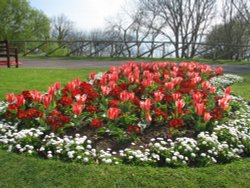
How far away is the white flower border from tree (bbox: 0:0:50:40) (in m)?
43.3

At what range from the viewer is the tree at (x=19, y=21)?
153 feet

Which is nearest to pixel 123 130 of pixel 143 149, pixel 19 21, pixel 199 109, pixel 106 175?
pixel 143 149

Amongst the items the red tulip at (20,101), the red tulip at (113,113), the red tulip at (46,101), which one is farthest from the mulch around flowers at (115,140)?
the red tulip at (20,101)

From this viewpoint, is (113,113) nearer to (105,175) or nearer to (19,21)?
(105,175)

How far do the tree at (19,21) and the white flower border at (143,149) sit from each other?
142 feet

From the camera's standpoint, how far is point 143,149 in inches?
181

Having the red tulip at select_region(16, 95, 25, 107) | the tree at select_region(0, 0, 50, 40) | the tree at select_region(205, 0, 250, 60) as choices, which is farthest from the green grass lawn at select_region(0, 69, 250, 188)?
the tree at select_region(0, 0, 50, 40)

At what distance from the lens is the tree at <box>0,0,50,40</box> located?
153ft

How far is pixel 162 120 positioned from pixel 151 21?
120 feet

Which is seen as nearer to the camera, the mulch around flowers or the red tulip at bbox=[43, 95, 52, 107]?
the mulch around flowers

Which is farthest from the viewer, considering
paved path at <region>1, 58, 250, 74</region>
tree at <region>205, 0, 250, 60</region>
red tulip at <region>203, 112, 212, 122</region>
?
tree at <region>205, 0, 250, 60</region>

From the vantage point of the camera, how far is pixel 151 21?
135 feet

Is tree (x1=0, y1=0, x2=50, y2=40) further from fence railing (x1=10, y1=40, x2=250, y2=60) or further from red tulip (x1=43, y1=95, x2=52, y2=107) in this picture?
red tulip (x1=43, y1=95, x2=52, y2=107)

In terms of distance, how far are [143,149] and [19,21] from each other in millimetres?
46086
